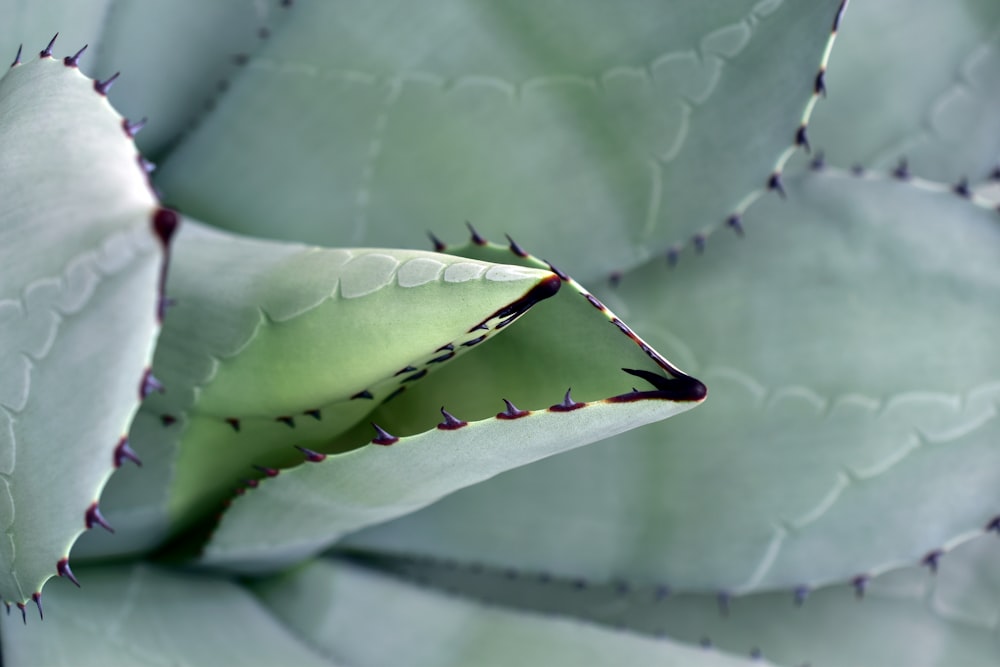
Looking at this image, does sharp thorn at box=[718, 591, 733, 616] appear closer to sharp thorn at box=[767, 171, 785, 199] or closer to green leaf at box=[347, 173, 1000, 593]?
green leaf at box=[347, 173, 1000, 593]

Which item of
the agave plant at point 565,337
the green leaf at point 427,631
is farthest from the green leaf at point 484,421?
the green leaf at point 427,631

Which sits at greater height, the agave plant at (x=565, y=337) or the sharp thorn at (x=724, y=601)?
the agave plant at (x=565, y=337)

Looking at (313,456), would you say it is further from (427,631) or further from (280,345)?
(427,631)

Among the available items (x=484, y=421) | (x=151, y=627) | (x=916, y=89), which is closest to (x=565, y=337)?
(x=484, y=421)

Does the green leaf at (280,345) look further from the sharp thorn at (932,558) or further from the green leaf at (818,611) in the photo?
the sharp thorn at (932,558)

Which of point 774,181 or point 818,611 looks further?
point 818,611

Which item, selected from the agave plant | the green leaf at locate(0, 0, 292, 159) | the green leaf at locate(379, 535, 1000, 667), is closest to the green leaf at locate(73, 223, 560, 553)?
the agave plant
